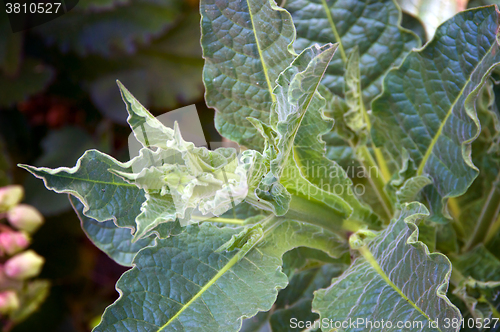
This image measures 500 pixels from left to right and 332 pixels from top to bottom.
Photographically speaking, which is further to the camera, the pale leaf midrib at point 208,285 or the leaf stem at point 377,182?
the leaf stem at point 377,182

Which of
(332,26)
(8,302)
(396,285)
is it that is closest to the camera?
(396,285)

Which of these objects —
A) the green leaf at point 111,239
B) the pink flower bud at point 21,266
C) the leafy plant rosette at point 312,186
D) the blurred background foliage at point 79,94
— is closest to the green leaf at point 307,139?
the leafy plant rosette at point 312,186

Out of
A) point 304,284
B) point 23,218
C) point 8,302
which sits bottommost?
point 8,302

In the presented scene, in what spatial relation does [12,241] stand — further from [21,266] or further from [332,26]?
[332,26]

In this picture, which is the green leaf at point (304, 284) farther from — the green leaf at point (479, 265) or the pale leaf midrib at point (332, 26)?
the pale leaf midrib at point (332, 26)

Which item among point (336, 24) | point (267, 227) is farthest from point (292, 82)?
point (336, 24)

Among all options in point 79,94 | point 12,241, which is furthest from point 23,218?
point 79,94

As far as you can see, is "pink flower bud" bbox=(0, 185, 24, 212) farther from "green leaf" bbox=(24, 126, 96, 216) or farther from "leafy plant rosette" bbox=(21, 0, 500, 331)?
"leafy plant rosette" bbox=(21, 0, 500, 331)
